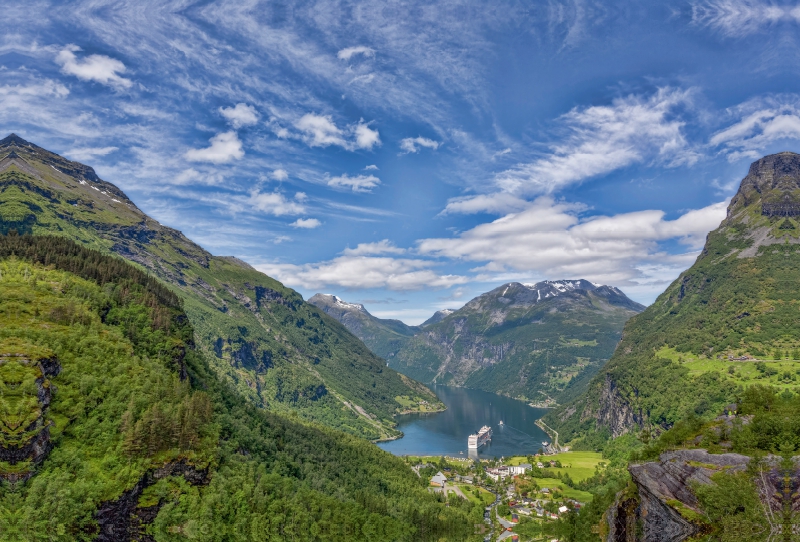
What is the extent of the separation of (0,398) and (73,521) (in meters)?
20.8

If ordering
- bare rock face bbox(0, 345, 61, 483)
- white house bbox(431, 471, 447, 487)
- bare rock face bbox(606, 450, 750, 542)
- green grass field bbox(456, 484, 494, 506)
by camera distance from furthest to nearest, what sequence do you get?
white house bbox(431, 471, 447, 487) < green grass field bbox(456, 484, 494, 506) < bare rock face bbox(0, 345, 61, 483) < bare rock face bbox(606, 450, 750, 542)

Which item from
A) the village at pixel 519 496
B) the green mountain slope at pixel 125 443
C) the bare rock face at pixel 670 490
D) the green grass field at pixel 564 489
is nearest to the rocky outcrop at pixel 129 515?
the green mountain slope at pixel 125 443

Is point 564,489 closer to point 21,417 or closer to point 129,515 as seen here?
point 129,515

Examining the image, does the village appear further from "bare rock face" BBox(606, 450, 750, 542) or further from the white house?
"bare rock face" BBox(606, 450, 750, 542)

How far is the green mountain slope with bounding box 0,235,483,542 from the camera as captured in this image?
67.0 meters

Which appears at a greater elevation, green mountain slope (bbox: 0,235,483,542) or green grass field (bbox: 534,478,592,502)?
green mountain slope (bbox: 0,235,483,542)

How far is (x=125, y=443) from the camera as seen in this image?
243 feet

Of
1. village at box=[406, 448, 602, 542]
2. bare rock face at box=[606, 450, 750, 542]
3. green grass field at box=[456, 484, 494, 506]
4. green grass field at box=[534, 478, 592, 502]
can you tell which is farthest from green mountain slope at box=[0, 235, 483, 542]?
green grass field at box=[534, 478, 592, 502]

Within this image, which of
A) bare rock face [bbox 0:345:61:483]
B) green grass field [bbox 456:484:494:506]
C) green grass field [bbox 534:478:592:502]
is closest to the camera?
bare rock face [bbox 0:345:61:483]

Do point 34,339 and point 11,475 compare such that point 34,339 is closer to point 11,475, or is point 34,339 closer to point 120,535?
point 11,475

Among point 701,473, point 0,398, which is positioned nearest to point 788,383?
point 701,473

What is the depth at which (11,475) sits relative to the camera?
65.4 meters

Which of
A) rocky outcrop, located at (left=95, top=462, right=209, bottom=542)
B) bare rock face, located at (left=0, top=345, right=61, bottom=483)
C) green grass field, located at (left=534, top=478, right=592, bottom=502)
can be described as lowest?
green grass field, located at (left=534, top=478, right=592, bottom=502)

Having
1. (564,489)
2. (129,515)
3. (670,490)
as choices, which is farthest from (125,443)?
(564,489)
